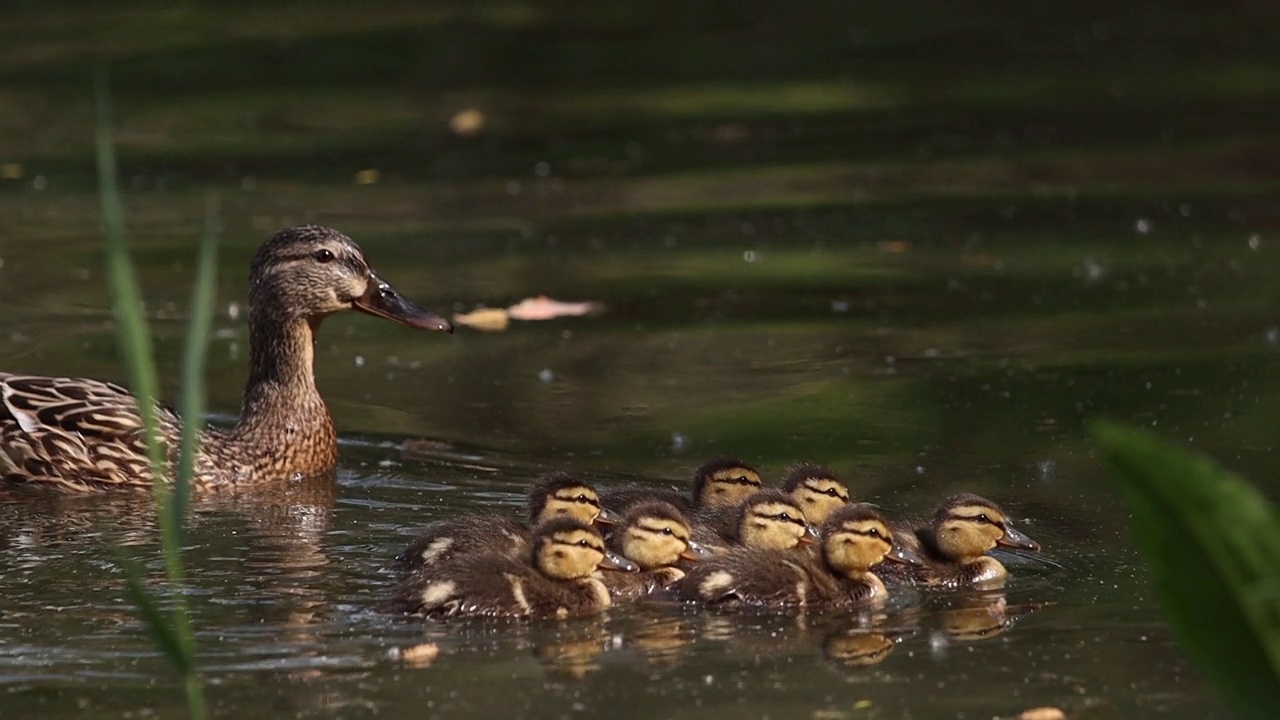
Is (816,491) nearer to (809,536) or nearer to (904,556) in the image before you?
(809,536)

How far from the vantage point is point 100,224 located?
12656 millimetres

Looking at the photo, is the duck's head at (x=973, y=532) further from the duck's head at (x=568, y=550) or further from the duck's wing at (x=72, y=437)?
the duck's wing at (x=72, y=437)

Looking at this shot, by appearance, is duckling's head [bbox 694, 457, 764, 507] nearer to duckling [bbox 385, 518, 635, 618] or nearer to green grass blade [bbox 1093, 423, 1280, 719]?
duckling [bbox 385, 518, 635, 618]

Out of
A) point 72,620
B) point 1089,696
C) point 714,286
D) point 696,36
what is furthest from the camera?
point 696,36

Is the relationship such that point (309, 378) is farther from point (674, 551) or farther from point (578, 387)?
point (674, 551)

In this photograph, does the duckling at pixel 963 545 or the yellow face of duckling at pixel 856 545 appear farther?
the duckling at pixel 963 545

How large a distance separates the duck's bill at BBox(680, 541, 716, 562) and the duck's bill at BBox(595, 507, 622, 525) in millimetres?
237

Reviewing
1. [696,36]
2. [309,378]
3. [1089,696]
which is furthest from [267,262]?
[696,36]

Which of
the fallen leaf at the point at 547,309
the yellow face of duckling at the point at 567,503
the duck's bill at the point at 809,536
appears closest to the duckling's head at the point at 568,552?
the yellow face of duckling at the point at 567,503

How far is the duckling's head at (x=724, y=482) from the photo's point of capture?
22.7ft

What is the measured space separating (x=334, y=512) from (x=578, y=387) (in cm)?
189

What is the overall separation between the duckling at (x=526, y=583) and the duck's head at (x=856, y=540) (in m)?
0.64

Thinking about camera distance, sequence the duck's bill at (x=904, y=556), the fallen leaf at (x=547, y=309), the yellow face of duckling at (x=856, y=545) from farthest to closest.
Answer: the fallen leaf at (x=547, y=309)
the duck's bill at (x=904, y=556)
the yellow face of duckling at (x=856, y=545)

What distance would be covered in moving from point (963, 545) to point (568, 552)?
117 cm
